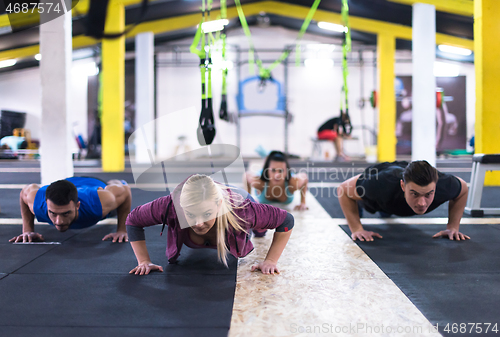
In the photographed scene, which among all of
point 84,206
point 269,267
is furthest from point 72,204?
point 269,267

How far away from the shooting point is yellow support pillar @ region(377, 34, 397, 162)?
33.1 ft

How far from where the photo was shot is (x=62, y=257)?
2.35 meters

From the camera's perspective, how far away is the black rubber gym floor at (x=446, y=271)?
153cm

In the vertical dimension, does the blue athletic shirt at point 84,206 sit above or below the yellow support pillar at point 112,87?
below

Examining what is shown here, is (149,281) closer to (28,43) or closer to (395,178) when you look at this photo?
(395,178)

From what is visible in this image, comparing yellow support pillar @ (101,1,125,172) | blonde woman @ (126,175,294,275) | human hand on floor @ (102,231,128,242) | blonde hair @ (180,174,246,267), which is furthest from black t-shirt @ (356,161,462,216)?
yellow support pillar @ (101,1,125,172)

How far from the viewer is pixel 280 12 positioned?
11.7m

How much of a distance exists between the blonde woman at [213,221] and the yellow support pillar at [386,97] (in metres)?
8.91

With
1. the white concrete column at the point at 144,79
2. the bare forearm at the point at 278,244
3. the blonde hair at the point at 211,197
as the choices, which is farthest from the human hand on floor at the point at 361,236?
the white concrete column at the point at 144,79

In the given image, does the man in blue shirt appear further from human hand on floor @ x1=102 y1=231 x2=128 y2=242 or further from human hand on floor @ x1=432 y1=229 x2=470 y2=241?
human hand on floor @ x1=432 y1=229 x2=470 y2=241

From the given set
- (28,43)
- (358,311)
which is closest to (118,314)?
(358,311)

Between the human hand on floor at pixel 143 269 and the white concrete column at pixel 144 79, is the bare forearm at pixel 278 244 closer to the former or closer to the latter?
the human hand on floor at pixel 143 269

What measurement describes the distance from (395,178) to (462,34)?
10.3 meters

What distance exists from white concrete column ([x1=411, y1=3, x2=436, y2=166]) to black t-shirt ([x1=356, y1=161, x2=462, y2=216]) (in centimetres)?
511
